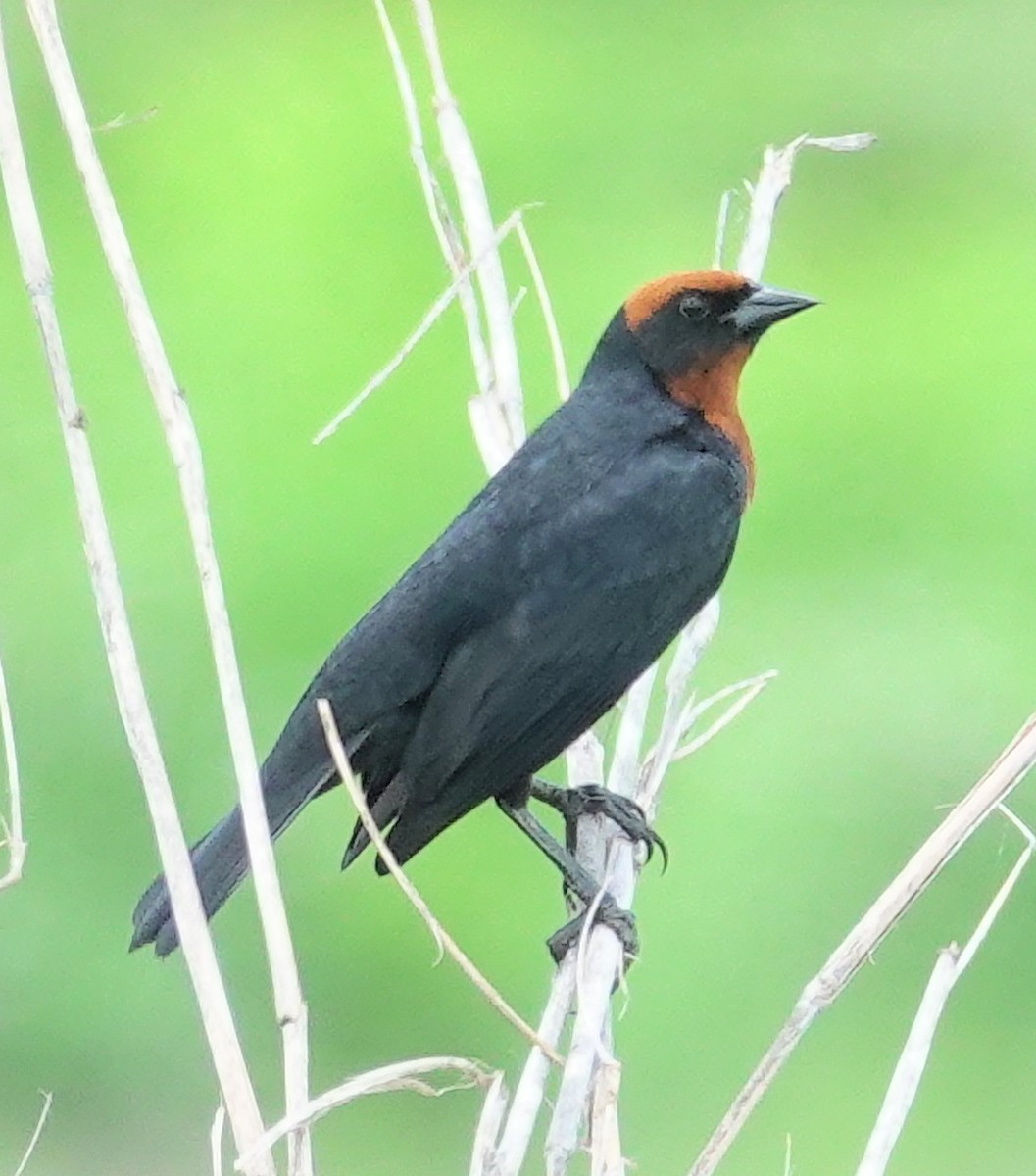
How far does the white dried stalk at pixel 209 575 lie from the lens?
2.13 metres

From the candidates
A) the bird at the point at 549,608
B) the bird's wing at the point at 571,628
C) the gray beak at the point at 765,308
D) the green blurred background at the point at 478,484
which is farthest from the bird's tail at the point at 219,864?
the green blurred background at the point at 478,484

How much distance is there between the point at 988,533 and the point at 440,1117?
2286mm

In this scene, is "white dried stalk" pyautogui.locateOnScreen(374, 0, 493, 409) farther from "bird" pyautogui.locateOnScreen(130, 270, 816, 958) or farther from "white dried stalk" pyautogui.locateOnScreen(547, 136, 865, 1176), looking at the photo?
"white dried stalk" pyautogui.locateOnScreen(547, 136, 865, 1176)

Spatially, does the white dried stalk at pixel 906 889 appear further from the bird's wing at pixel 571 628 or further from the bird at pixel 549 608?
the bird's wing at pixel 571 628

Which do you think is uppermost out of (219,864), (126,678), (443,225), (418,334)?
(443,225)

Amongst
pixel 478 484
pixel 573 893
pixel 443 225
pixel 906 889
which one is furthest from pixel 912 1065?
pixel 478 484

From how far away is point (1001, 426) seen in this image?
6320 millimetres

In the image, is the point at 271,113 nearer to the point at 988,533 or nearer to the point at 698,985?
→ the point at 988,533

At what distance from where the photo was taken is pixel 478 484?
588 centimetres

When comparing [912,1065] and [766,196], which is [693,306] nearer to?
[766,196]

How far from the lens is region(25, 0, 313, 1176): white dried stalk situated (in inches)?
84.0

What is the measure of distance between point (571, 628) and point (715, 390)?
0.47 m

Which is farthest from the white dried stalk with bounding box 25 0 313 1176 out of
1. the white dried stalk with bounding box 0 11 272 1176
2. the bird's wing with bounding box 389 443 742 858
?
the bird's wing with bounding box 389 443 742 858

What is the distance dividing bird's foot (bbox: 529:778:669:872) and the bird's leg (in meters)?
0.06
